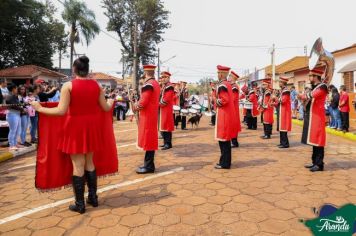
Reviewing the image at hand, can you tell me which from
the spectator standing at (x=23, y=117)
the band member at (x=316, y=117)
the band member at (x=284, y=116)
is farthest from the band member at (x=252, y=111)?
the spectator standing at (x=23, y=117)

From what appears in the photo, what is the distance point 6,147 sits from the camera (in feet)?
27.0

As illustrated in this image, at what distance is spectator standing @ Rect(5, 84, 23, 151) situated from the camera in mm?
7409

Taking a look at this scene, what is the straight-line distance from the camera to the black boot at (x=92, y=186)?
3.94 meters

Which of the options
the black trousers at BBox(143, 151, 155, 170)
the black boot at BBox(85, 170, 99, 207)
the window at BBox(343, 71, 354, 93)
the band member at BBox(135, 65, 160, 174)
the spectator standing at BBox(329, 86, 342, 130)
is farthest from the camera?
the window at BBox(343, 71, 354, 93)

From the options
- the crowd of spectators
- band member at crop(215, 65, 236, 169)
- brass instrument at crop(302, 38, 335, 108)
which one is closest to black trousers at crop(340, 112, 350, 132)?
brass instrument at crop(302, 38, 335, 108)

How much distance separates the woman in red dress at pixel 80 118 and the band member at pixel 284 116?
5691 millimetres

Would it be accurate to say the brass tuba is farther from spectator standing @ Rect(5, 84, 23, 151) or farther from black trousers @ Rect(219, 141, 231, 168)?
spectator standing @ Rect(5, 84, 23, 151)

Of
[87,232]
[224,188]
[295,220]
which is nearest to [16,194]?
[87,232]

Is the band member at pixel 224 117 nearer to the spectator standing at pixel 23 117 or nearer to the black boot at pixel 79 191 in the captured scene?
the black boot at pixel 79 191

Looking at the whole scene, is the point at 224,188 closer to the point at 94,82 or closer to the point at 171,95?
the point at 94,82

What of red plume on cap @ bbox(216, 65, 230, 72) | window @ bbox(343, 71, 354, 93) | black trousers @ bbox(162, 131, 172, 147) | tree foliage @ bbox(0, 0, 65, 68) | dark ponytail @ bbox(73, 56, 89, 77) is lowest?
black trousers @ bbox(162, 131, 172, 147)

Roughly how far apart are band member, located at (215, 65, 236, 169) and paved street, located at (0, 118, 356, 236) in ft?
1.11

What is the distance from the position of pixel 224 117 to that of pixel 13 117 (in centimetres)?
513

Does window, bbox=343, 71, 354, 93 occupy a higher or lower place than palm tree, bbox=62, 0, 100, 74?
lower
